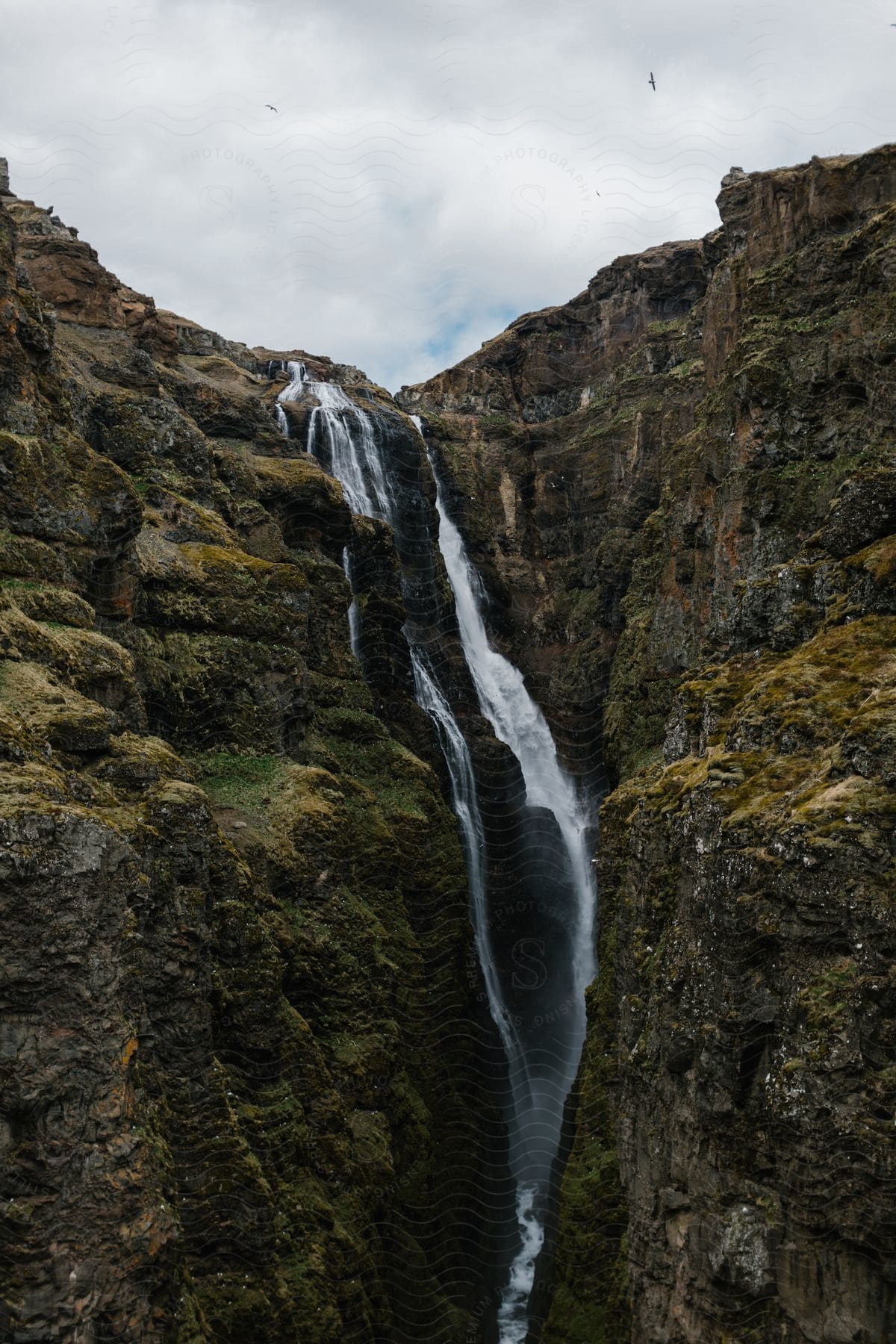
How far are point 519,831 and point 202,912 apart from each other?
59.5 feet

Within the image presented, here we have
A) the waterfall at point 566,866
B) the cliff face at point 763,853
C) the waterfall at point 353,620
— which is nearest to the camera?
the cliff face at point 763,853

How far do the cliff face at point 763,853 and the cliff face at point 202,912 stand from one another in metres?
3.75

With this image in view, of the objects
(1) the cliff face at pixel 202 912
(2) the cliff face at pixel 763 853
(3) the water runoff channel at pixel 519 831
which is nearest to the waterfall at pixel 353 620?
(3) the water runoff channel at pixel 519 831

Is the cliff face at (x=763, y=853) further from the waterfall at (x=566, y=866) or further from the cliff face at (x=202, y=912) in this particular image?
the cliff face at (x=202, y=912)

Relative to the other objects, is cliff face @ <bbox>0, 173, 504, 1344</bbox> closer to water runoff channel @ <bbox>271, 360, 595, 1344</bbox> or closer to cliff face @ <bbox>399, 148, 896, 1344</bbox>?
water runoff channel @ <bbox>271, 360, 595, 1344</bbox>

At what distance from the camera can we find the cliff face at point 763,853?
923cm

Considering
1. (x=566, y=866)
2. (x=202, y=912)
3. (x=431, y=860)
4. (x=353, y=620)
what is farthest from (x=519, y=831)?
(x=202, y=912)

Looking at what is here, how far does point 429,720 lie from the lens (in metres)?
30.4

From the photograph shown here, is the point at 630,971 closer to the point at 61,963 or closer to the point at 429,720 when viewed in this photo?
the point at 61,963

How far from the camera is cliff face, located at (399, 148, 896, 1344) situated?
30.3 feet

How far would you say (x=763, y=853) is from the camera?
10461 millimetres

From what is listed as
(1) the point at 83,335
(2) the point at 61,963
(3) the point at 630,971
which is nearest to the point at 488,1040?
(3) the point at 630,971

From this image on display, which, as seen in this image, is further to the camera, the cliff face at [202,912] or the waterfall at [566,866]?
the waterfall at [566,866]

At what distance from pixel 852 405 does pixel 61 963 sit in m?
15.9
